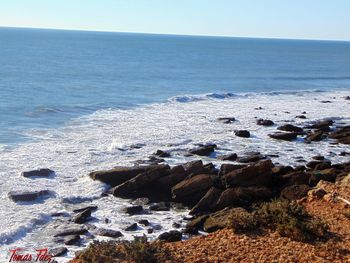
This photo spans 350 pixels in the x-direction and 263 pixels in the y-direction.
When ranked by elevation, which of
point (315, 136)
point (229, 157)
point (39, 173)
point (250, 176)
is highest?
point (250, 176)

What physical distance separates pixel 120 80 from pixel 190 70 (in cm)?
2285

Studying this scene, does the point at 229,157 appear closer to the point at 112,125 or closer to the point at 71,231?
the point at 71,231

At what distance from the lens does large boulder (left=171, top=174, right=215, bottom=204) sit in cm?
1736

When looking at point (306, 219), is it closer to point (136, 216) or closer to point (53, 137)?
point (136, 216)

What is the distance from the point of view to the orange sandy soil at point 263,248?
9953 mm

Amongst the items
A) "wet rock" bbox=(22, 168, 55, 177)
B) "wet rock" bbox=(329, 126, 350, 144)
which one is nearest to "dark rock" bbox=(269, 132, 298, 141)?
"wet rock" bbox=(329, 126, 350, 144)

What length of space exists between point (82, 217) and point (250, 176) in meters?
6.15

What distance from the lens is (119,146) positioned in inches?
1017

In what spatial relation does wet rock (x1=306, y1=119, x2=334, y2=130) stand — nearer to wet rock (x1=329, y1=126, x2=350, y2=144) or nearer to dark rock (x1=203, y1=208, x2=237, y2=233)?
wet rock (x1=329, y1=126, x2=350, y2=144)

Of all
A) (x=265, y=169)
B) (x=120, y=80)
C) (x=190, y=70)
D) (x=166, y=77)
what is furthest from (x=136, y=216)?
(x=190, y=70)

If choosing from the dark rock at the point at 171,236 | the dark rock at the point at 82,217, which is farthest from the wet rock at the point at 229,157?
the dark rock at the point at 171,236

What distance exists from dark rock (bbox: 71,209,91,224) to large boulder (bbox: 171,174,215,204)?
305 cm

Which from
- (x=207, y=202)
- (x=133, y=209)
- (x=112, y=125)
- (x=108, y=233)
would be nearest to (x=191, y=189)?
(x=207, y=202)

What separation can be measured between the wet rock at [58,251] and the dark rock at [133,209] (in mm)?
3399
